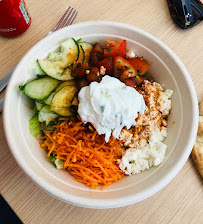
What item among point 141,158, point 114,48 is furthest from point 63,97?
point 141,158

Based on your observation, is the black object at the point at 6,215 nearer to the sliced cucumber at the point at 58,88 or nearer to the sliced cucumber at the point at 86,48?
the sliced cucumber at the point at 58,88

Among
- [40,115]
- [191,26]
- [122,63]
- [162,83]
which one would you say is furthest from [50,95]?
[191,26]

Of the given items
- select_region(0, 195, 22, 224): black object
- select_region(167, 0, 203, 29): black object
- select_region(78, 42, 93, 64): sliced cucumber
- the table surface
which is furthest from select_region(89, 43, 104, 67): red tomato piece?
select_region(0, 195, 22, 224): black object

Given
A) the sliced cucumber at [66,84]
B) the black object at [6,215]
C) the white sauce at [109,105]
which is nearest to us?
the white sauce at [109,105]

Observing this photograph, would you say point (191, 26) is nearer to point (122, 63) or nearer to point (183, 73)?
point (183, 73)

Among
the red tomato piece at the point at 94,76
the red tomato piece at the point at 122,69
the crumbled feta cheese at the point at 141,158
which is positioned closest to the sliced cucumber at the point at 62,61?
the red tomato piece at the point at 94,76

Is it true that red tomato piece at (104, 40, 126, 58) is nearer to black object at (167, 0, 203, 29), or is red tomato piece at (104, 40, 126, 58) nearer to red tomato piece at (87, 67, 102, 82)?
red tomato piece at (87, 67, 102, 82)
